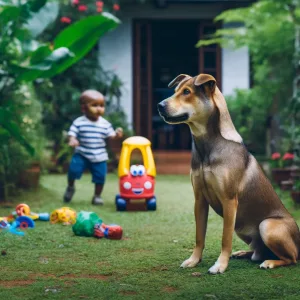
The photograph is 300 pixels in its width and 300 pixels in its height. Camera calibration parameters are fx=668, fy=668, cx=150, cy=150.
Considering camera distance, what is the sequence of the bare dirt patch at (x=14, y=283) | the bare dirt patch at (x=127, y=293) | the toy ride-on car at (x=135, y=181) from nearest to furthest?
the bare dirt patch at (x=127, y=293)
the bare dirt patch at (x=14, y=283)
the toy ride-on car at (x=135, y=181)

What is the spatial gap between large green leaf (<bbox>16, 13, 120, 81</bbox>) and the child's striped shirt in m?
0.81

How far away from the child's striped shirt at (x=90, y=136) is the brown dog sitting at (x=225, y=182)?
148 inches

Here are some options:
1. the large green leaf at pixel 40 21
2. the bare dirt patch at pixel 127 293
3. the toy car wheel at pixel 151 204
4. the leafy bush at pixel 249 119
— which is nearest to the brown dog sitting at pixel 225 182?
the bare dirt patch at pixel 127 293

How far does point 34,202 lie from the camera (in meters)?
8.45

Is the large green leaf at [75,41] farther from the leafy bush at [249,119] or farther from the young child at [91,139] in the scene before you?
the leafy bush at [249,119]

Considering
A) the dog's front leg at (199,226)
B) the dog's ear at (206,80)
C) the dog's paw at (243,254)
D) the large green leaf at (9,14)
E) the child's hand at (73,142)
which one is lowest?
the dog's paw at (243,254)

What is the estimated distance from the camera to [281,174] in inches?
395

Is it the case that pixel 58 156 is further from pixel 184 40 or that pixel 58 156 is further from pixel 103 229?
pixel 103 229

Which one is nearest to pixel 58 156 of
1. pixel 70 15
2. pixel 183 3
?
pixel 70 15

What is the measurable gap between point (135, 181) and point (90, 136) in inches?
35.0

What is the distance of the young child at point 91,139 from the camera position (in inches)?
326

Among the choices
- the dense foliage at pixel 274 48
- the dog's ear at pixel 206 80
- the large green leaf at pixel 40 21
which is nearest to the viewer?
the dog's ear at pixel 206 80

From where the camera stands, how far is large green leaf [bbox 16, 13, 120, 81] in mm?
7527

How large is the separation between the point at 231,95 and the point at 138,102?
2013 mm
